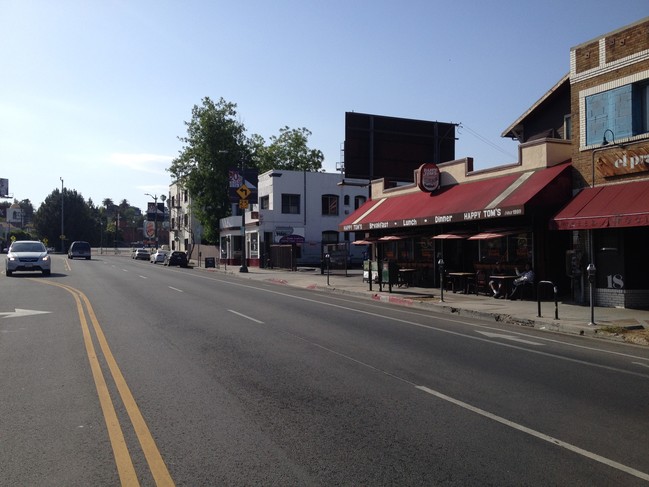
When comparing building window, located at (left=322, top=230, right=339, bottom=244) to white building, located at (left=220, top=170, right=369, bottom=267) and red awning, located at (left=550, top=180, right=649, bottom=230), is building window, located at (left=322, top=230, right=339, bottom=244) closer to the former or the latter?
white building, located at (left=220, top=170, right=369, bottom=267)

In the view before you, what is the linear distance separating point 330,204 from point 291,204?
3.74m

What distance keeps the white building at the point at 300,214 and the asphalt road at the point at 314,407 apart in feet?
123

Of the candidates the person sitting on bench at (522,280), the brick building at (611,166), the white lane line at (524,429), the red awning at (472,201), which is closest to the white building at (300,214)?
the red awning at (472,201)

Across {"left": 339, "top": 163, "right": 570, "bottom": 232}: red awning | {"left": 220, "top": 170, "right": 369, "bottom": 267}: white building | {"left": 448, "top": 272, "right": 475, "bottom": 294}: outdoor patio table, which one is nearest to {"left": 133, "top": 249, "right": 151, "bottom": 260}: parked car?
{"left": 220, "top": 170, "right": 369, "bottom": 267}: white building

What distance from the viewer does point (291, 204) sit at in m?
51.5

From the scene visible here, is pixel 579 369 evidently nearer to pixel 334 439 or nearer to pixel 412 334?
pixel 412 334

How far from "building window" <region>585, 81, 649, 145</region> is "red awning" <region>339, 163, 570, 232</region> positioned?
64.6 inches

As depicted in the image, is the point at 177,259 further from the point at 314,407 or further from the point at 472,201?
the point at 314,407

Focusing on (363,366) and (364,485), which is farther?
(363,366)

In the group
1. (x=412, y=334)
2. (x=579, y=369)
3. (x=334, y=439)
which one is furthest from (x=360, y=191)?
(x=334, y=439)

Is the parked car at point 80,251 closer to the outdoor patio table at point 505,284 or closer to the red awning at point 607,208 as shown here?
the outdoor patio table at point 505,284

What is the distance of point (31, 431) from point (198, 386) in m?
2.17

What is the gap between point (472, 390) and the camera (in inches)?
299

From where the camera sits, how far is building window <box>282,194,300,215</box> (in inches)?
2018
